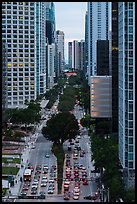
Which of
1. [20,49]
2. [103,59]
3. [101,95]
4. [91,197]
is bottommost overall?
[91,197]

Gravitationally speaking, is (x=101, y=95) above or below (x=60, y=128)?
above

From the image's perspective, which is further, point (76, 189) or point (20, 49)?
point (20, 49)

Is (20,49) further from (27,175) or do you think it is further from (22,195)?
(22,195)

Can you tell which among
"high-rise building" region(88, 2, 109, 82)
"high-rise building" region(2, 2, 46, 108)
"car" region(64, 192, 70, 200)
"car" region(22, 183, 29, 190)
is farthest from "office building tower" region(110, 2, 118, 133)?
"high-rise building" region(88, 2, 109, 82)

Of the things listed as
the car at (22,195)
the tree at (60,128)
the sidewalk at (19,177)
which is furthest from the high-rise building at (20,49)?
the car at (22,195)

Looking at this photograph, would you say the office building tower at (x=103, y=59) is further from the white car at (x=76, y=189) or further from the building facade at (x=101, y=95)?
the white car at (x=76, y=189)

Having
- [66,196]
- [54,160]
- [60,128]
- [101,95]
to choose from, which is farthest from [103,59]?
[66,196]
